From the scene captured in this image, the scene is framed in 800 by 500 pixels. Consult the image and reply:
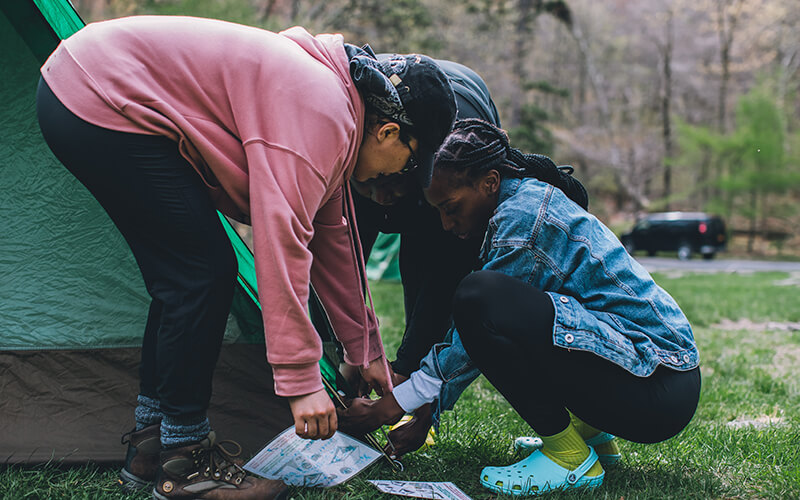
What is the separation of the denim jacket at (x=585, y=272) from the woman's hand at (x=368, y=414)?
57 cm

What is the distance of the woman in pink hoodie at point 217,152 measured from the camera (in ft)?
5.02

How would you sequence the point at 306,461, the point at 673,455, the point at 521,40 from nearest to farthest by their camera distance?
1. the point at 306,461
2. the point at 673,455
3. the point at 521,40

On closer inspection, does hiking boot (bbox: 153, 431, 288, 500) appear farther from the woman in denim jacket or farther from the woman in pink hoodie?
the woman in denim jacket

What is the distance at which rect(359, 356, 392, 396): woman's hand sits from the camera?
86.2 inches

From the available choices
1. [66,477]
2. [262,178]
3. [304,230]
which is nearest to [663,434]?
[304,230]

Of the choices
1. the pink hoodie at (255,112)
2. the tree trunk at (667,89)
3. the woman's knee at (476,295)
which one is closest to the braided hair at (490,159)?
the woman's knee at (476,295)

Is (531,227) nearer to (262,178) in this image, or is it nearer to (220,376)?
(262,178)

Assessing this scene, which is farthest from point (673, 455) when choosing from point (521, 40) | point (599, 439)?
point (521, 40)

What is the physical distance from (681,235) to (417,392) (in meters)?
21.9

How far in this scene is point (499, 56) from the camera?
19547 mm

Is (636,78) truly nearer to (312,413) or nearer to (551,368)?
(551,368)

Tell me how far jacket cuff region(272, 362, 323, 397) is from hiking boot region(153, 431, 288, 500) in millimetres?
400

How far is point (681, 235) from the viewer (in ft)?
71.8

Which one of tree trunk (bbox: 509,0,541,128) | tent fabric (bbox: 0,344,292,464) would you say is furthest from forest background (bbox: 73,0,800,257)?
tent fabric (bbox: 0,344,292,464)
